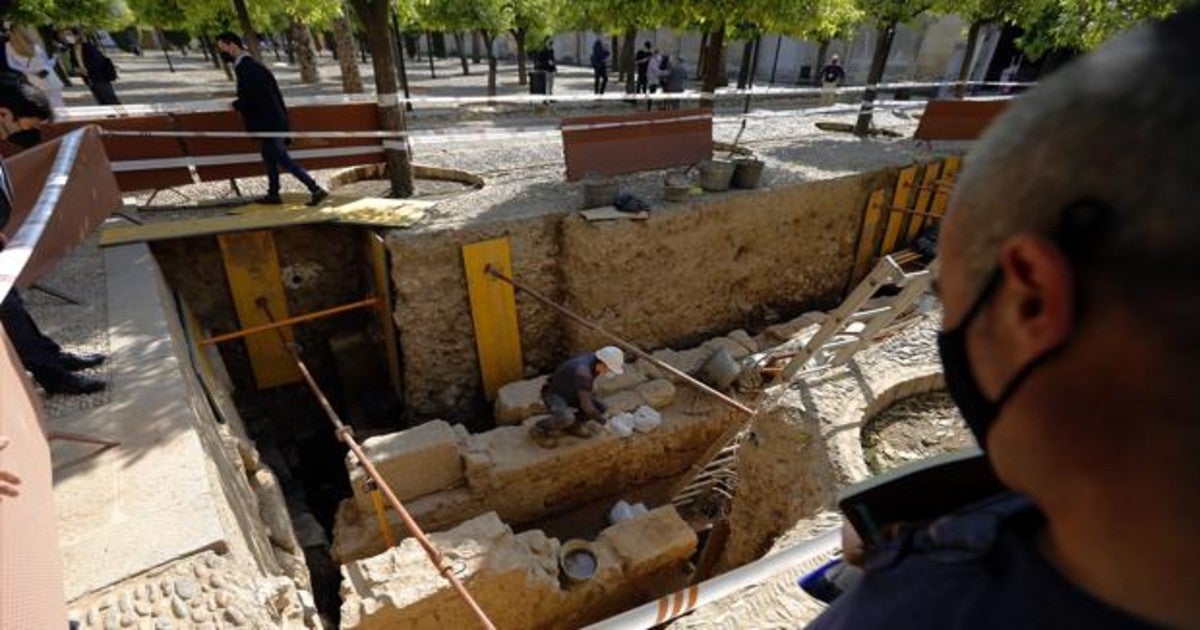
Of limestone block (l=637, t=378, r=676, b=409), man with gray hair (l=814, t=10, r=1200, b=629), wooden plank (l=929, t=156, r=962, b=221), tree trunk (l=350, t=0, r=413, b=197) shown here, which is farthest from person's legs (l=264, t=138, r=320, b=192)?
wooden plank (l=929, t=156, r=962, b=221)

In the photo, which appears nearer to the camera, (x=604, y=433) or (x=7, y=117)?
(x=7, y=117)

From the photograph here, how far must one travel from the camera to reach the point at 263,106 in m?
7.19

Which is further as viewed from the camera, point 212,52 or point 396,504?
point 212,52

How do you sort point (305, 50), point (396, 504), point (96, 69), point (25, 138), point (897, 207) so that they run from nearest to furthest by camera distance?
point (396, 504) < point (25, 138) < point (897, 207) < point (96, 69) < point (305, 50)

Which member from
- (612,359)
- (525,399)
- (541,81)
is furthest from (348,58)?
(612,359)

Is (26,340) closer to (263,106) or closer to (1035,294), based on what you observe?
(263,106)

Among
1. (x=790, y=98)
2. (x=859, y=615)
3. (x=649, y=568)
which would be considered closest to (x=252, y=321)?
(x=649, y=568)

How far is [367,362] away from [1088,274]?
868 cm

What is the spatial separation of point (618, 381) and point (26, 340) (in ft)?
17.4

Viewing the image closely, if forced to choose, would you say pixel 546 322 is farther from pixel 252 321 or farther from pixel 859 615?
pixel 859 615

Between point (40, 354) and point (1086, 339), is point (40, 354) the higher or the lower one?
the lower one

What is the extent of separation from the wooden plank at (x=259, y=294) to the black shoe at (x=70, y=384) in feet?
10.5

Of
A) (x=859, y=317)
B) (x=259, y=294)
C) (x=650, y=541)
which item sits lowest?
(x=650, y=541)

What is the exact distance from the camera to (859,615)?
38.3 inches
